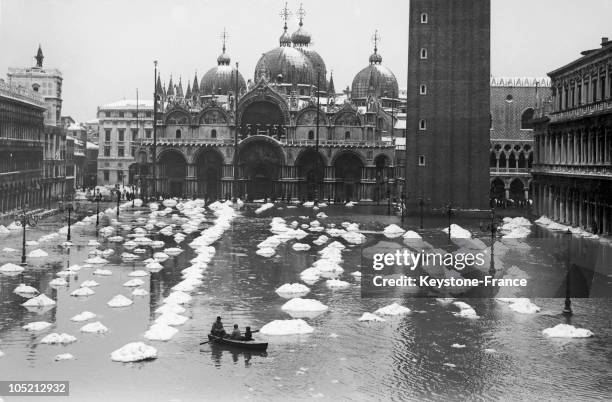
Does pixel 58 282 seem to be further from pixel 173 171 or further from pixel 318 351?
pixel 173 171

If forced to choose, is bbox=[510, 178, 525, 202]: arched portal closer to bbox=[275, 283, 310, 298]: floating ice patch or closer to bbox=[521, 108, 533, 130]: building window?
bbox=[521, 108, 533, 130]: building window

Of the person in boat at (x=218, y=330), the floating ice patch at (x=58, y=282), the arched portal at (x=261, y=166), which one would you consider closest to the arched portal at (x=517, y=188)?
the arched portal at (x=261, y=166)

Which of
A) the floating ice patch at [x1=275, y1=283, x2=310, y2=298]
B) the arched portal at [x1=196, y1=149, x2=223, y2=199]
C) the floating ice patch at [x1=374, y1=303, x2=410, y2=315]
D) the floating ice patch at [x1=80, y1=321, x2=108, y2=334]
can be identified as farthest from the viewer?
the arched portal at [x1=196, y1=149, x2=223, y2=199]

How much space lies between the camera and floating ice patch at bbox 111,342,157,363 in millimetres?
22500

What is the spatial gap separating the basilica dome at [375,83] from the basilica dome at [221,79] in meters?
17.1

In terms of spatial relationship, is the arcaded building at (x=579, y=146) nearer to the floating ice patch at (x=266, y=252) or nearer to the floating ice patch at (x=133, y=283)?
the floating ice patch at (x=266, y=252)

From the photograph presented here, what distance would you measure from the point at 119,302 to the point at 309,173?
73200 millimetres

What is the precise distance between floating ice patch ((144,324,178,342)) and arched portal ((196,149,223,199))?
78.1 meters

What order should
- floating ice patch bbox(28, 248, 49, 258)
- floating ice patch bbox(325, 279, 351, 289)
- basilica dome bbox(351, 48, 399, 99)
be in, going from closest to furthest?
floating ice patch bbox(325, 279, 351, 289) < floating ice patch bbox(28, 248, 49, 258) < basilica dome bbox(351, 48, 399, 99)

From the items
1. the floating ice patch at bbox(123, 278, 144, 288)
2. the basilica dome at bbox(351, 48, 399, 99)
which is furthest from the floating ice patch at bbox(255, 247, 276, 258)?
the basilica dome at bbox(351, 48, 399, 99)

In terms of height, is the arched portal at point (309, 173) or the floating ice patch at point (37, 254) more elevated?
the arched portal at point (309, 173)

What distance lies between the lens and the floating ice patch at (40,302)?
29797mm

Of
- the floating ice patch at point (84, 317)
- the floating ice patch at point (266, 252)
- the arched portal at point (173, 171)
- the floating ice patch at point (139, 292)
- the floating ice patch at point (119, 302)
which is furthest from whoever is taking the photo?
the arched portal at point (173, 171)

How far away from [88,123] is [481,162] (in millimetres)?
104424
